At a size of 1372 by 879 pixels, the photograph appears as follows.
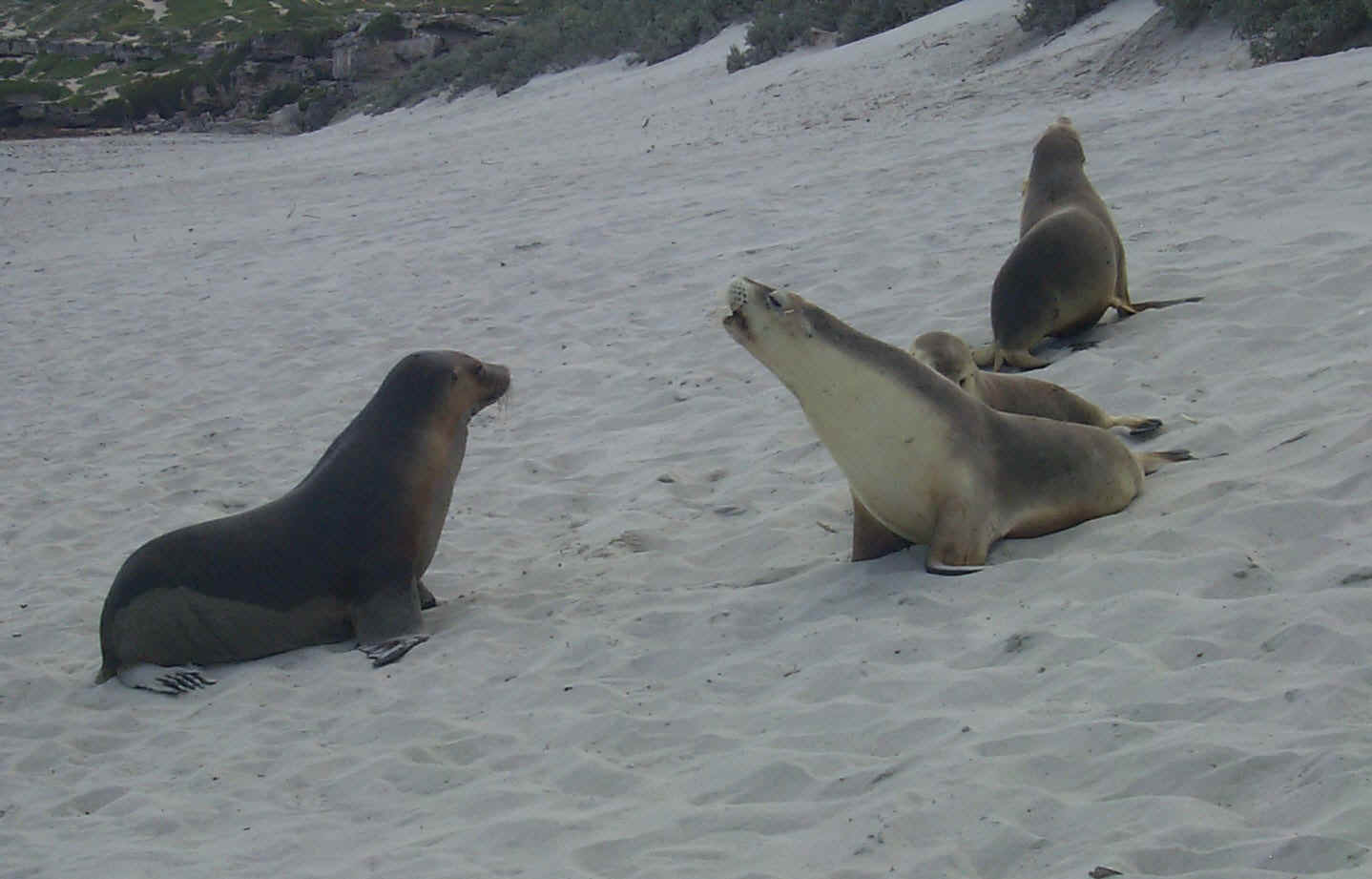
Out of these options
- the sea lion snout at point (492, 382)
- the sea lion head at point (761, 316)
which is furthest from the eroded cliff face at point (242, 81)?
the sea lion head at point (761, 316)

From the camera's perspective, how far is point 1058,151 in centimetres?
766

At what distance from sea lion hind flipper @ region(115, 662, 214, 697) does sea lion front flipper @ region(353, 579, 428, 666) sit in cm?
50

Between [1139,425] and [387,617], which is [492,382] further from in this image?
[1139,425]

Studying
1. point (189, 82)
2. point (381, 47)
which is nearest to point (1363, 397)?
point (381, 47)

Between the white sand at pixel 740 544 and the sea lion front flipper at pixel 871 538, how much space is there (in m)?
0.09

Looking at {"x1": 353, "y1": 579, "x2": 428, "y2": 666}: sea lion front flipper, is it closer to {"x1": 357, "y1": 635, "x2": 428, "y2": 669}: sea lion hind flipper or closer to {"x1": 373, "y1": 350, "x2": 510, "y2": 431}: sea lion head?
{"x1": 357, "y1": 635, "x2": 428, "y2": 669}: sea lion hind flipper

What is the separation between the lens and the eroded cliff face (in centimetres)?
3884

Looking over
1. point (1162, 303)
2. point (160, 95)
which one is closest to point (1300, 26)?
point (1162, 303)

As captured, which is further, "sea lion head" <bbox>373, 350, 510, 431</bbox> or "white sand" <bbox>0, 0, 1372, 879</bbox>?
"sea lion head" <bbox>373, 350, 510, 431</bbox>

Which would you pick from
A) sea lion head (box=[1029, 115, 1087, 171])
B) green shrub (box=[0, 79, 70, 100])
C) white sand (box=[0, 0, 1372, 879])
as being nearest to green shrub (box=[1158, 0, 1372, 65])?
white sand (box=[0, 0, 1372, 879])

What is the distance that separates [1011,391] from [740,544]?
105 cm

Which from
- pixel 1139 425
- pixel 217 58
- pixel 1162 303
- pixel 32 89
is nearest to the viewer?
pixel 1139 425

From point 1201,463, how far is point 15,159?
90.2 feet

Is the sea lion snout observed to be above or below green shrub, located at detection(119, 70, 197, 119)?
below
